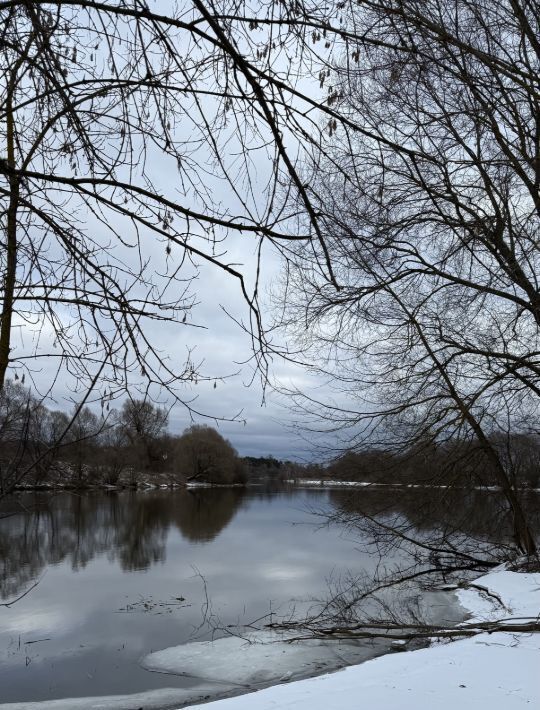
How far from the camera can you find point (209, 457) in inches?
2275

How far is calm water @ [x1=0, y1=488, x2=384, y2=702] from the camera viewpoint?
887 cm

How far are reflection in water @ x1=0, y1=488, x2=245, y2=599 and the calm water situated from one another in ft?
0.18

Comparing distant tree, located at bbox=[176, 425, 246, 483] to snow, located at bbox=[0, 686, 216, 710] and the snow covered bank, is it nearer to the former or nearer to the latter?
snow, located at bbox=[0, 686, 216, 710]

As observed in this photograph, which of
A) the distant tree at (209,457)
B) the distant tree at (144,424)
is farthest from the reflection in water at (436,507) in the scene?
the distant tree at (209,457)

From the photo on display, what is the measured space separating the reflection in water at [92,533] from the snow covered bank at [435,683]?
279 inches

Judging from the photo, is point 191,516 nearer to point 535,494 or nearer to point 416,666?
point 535,494

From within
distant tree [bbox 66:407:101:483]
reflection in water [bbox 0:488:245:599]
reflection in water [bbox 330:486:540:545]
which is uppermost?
distant tree [bbox 66:407:101:483]

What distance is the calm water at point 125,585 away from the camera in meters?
8.87

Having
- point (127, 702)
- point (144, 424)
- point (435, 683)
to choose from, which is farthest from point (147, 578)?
point (144, 424)

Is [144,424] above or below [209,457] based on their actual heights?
below

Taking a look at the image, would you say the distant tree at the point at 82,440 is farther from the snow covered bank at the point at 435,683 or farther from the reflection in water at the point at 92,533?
the reflection in water at the point at 92,533

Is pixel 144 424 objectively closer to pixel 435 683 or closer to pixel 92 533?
pixel 435 683

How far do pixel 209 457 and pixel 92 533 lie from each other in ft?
117

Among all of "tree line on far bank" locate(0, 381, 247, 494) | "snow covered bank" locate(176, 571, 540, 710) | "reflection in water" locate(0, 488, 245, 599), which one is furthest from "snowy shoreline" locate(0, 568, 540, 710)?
"reflection in water" locate(0, 488, 245, 599)
